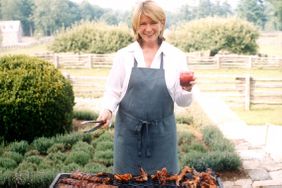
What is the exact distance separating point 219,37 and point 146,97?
89.4 feet

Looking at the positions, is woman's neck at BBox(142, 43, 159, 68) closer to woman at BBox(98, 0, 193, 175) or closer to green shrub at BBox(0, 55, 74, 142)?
woman at BBox(98, 0, 193, 175)

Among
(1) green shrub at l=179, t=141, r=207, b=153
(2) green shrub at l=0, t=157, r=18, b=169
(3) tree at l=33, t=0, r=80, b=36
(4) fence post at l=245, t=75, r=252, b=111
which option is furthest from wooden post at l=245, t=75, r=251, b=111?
(3) tree at l=33, t=0, r=80, b=36

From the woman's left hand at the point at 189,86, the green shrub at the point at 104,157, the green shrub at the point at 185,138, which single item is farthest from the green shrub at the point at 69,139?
the woman's left hand at the point at 189,86

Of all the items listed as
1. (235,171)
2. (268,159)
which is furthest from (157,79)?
(268,159)

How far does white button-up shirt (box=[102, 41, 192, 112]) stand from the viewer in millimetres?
3097

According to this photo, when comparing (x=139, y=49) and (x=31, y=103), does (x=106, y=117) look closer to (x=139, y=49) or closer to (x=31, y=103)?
(x=139, y=49)

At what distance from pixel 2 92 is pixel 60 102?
948mm

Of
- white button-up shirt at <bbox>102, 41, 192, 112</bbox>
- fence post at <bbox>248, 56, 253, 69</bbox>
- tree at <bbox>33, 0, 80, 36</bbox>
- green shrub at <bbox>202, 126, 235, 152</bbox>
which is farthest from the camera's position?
tree at <bbox>33, 0, 80, 36</bbox>

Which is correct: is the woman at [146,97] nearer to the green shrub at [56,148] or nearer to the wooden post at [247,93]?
the green shrub at [56,148]

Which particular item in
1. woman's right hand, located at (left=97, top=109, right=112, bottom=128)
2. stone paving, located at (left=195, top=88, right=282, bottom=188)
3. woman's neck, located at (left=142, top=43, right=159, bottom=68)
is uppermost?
woman's neck, located at (left=142, top=43, right=159, bottom=68)

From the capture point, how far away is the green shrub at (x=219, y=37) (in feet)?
97.3

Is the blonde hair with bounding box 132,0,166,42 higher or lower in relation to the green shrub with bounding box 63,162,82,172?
higher

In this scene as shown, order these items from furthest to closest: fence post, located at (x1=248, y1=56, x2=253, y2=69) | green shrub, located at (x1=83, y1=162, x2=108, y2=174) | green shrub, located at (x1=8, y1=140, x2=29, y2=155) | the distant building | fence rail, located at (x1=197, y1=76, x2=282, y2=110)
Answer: the distant building, fence post, located at (x1=248, y1=56, x2=253, y2=69), fence rail, located at (x1=197, y1=76, x2=282, y2=110), green shrub, located at (x1=8, y1=140, x2=29, y2=155), green shrub, located at (x1=83, y1=162, x2=108, y2=174)

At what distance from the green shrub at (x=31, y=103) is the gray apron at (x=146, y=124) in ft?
13.6
